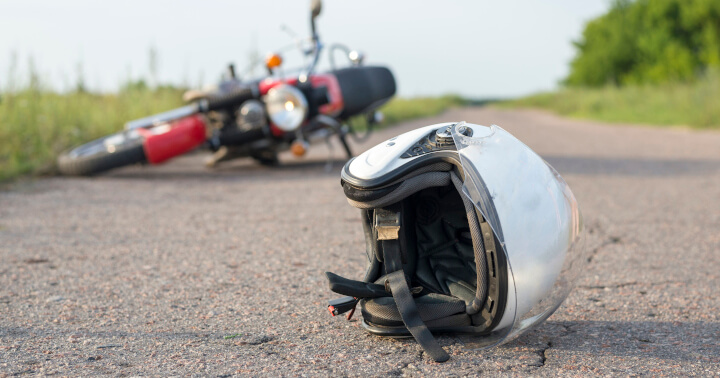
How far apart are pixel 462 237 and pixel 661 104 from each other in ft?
66.7

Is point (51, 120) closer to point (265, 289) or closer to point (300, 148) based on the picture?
point (300, 148)

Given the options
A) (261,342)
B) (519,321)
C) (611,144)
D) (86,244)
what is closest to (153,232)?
(86,244)

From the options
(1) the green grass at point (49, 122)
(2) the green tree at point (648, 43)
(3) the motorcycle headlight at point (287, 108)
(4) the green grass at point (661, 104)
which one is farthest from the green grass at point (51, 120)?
(2) the green tree at point (648, 43)

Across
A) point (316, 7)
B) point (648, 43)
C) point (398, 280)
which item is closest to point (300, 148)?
point (316, 7)

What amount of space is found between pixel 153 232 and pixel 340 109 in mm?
3079

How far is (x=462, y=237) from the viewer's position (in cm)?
220

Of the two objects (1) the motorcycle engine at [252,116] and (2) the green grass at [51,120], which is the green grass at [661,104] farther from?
(2) the green grass at [51,120]

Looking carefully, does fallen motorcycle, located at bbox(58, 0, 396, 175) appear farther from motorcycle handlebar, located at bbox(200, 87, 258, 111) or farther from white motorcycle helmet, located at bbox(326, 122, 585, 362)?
white motorcycle helmet, located at bbox(326, 122, 585, 362)

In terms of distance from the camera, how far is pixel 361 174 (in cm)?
199

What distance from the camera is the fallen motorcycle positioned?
6148 mm


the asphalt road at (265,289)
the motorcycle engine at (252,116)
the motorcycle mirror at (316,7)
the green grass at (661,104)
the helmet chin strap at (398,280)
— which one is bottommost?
the green grass at (661,104)

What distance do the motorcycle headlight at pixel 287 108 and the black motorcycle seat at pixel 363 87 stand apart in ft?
2.06

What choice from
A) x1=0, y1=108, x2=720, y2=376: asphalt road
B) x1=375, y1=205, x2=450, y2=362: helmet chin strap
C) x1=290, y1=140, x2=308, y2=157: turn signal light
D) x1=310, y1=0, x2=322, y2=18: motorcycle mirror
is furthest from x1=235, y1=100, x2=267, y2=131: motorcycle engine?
x1=375, y1=205, x2=450, y2=362: helmet chin strap

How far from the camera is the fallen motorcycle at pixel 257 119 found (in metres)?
6.15
